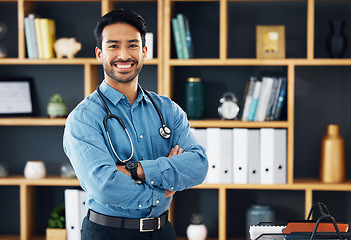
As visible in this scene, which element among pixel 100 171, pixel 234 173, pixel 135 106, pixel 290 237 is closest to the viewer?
pixel 290 237

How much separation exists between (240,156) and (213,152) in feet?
0.56

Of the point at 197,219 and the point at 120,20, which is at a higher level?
the point at 120,20

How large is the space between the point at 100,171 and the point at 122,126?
0.62 feet

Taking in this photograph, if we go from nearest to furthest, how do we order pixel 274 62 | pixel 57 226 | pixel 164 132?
pixel 164 132 < pixel 274 62 < pixel 57 226

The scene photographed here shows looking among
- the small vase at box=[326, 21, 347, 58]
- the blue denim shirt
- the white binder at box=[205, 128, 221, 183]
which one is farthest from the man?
the small vase at box=[326, 21, 347, 58]

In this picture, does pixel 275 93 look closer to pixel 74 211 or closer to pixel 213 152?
pixel 213 152

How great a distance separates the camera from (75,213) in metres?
3.38

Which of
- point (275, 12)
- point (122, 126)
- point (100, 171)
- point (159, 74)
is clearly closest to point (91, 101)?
point (122, 126)

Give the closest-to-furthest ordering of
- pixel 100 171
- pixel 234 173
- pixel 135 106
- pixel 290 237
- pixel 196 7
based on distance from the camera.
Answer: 1. pixel 290 237
2. pixel 100 171
3. pixel 135 106
4. pixel 234 173
5. pixel 196 7

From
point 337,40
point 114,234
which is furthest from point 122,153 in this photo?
point 337,40

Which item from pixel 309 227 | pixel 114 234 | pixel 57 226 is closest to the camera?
pixel 309 227

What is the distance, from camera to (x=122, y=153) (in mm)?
1910

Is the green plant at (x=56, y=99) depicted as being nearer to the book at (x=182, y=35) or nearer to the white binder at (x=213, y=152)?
the book at (x=182, y=35)

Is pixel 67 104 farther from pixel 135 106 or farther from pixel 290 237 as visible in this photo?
pixel 290 237
